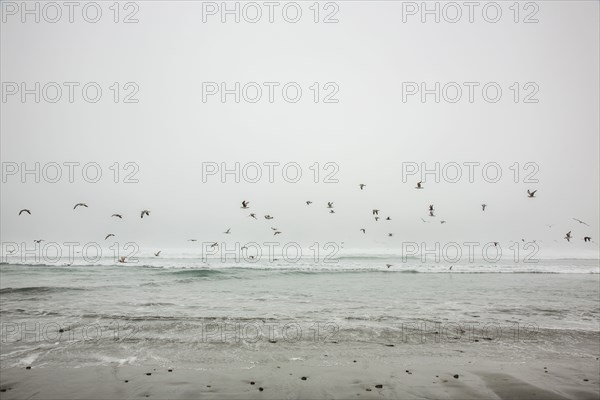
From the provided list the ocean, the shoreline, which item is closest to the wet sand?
the shoreline

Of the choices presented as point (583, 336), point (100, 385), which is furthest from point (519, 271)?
point (100, 385)

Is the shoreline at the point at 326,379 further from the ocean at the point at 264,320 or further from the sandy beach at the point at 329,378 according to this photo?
the ocean at the point at 264,320

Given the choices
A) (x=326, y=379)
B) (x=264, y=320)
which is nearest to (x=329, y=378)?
(x=326, y=379)

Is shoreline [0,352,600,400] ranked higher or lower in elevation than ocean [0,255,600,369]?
higher

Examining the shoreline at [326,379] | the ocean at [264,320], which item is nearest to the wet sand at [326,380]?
the shoreline at [326,379]

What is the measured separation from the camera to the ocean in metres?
9.45

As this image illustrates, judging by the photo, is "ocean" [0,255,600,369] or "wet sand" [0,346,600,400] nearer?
"wet sand" [0,346,600,400]

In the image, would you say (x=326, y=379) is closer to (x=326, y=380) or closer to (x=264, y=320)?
(x=326, y=380)

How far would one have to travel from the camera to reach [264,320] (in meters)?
13.0

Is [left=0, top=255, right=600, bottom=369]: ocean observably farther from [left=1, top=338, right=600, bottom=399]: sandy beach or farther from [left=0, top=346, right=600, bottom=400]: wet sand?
[left=0, top=346, right=600, bottom=400]: wet sand

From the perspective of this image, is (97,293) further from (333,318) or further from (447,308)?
(447,308)

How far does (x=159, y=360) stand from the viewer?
858cm

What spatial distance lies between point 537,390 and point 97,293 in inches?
803

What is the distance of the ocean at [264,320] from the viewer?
31.0ft
